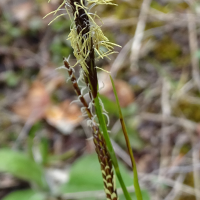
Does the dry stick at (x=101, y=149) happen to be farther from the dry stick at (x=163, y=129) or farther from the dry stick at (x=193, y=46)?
the dry stick at (x=193, y=46)

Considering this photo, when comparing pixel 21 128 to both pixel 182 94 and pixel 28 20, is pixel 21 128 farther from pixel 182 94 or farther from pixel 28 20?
pixel 28 20

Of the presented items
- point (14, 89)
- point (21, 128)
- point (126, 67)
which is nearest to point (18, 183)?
point (21, 128)

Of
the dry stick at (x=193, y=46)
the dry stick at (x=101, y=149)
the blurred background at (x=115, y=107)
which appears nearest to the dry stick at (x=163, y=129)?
the blurred background at (x=115, y=107)

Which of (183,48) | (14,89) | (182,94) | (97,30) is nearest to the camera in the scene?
(97,30)

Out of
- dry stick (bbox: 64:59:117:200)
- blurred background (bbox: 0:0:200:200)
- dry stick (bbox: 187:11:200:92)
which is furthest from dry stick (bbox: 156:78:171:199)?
dry stick (bbox: 64:59:117:200)

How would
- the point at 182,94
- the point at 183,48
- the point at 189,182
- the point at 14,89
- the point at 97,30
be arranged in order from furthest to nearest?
the point at 14,89 < the point at 183,48 < the point at 182,94 < the point at 189,182 < the point at 97,30

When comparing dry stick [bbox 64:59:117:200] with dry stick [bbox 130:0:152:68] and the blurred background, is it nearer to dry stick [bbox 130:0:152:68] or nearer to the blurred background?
the blurred background

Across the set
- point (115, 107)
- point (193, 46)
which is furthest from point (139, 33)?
point (115, 107)

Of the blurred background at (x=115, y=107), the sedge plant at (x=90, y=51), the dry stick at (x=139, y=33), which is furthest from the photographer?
the dry stick at (x=139, y=33)
